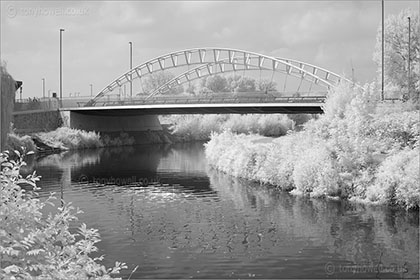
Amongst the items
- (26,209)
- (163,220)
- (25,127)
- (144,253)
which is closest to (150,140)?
(25,127)

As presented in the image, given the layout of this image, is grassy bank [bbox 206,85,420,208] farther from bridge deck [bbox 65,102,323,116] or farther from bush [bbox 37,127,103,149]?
bush [bbox 37,127,103,149]

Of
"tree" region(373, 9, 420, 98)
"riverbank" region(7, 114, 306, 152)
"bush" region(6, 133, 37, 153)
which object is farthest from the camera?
"riverbank" region(7, 114, 306, 152)

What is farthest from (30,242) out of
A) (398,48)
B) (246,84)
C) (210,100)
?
(246,84)

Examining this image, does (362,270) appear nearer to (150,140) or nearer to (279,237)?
(279,237)

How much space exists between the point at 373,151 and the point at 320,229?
1008cm

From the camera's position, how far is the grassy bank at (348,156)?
26.9m

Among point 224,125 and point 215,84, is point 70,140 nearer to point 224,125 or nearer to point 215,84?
point 224,125

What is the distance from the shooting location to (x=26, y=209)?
805 centimetres

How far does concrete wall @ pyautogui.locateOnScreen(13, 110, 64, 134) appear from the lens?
6853 cm

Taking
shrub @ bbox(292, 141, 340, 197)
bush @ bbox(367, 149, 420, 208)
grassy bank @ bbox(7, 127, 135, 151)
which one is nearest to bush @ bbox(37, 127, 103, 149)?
grassy bank @ bbox(7, 127, 135, 151)

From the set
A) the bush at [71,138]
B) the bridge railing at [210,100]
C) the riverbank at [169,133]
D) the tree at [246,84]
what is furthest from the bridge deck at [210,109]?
the tree at [246,84]

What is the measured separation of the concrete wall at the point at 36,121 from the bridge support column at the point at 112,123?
209cm

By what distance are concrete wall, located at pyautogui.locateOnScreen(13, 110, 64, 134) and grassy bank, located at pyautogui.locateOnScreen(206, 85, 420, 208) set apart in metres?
37.3

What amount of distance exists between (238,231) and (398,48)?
2013 inches
